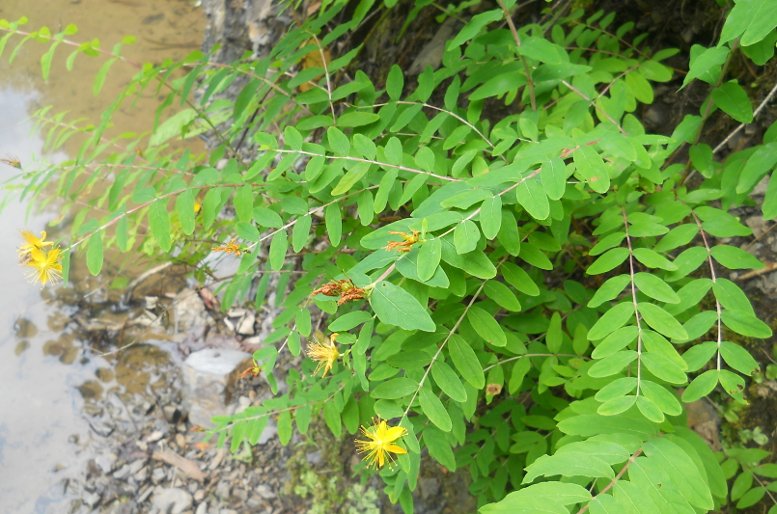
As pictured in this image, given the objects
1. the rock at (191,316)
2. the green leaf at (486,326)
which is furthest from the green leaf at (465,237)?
the rock at (191,316)

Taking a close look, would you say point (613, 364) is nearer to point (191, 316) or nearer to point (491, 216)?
point (491, 216)

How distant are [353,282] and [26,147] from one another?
5509 millimetres

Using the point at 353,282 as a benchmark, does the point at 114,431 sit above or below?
below

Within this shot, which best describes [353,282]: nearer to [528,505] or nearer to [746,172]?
[528,505]

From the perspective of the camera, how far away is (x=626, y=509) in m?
0.75

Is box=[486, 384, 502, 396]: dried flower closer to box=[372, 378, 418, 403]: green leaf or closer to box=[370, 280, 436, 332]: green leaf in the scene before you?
box=[372, 378, 418, 403]: green leaf

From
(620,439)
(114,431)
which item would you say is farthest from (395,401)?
(114,431)

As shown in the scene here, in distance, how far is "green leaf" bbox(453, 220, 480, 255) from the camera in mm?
839

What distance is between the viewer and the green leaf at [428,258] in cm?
83


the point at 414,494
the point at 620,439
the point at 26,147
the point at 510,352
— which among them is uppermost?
the point at 26,147

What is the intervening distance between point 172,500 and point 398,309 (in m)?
2.84

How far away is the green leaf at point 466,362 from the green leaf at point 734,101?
2.93 ft

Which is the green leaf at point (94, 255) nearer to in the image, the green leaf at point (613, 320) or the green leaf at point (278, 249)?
the green leaf at point (278, 249)

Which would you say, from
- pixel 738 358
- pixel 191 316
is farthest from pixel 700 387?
pixel 191 316
